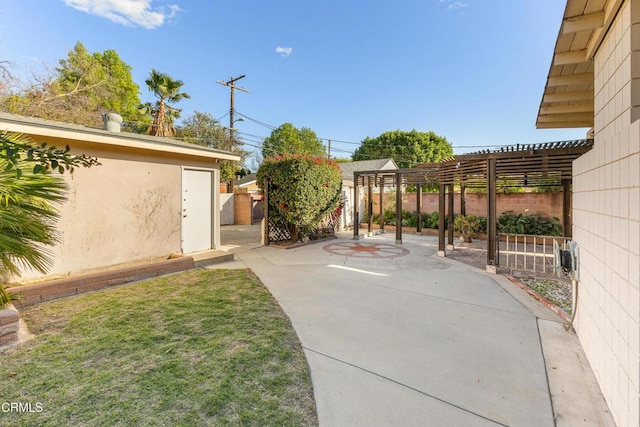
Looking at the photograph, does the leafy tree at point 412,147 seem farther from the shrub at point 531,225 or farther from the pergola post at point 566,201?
the pergola post at point 566,201

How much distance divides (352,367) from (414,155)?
32.4 m

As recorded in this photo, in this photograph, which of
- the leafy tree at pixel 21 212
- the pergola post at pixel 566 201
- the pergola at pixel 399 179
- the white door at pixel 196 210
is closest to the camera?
the leafy tree at pixel 21 212

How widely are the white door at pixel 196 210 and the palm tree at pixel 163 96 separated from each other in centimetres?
1337

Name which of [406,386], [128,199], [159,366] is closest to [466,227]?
[406,386]

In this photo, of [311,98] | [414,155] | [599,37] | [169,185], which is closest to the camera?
[599,37]

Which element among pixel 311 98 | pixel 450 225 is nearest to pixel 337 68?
pixel 311 98

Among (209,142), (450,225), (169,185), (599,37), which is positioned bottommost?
(450,225)

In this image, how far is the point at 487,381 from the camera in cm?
240

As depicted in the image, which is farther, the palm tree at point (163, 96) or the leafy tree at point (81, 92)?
the palm tree at point (163, 96)

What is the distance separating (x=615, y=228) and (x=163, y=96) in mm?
21630

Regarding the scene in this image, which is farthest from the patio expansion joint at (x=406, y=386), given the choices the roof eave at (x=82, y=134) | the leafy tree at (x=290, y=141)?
the leafy tree at (x=290, y=141)

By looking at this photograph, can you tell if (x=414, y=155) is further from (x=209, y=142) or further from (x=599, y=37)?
(x=599, y=37)

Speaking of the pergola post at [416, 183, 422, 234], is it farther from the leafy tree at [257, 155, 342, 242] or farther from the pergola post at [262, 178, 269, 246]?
the pergola post at [262, 178, 269, 246]

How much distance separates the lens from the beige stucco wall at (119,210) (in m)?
5.20
